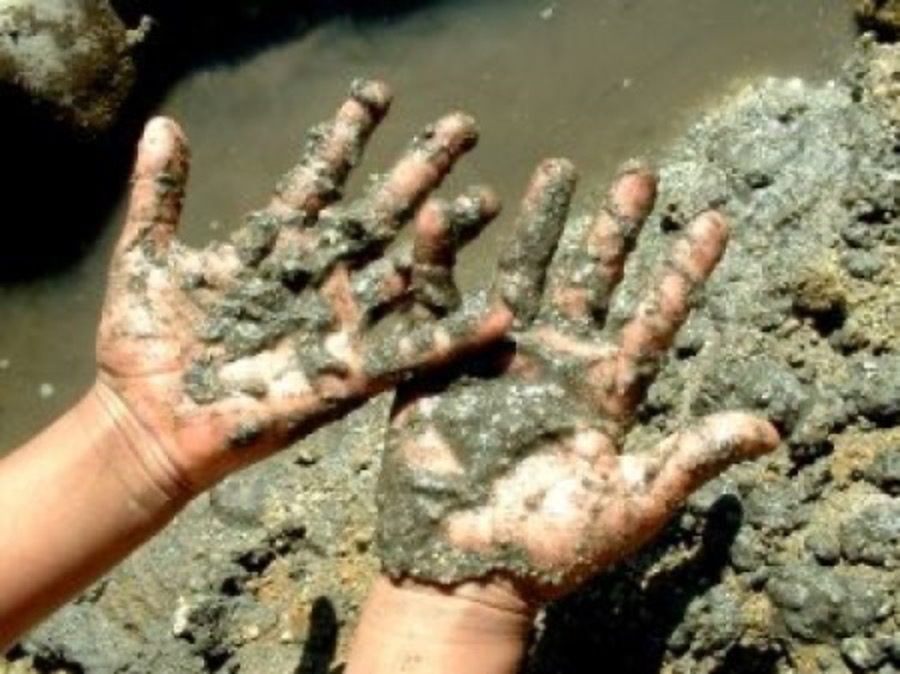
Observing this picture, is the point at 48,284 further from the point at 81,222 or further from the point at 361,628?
the point at 361,628

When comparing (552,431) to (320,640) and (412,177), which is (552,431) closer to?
(412,177)

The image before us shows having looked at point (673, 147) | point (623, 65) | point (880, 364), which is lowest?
point (880, 364)

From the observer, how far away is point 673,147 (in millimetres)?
3127

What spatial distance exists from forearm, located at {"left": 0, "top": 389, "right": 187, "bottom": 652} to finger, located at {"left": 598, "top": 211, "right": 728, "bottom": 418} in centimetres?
77

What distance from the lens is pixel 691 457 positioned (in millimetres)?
2172

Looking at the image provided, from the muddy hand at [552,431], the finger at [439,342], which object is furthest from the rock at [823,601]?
the finger at [439,342]

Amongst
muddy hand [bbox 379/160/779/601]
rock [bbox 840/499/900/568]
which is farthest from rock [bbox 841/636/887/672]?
muddy hand [bbox 379/160/779/601]

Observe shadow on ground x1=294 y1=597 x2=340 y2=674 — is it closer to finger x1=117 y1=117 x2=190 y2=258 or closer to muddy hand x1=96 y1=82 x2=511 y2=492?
muddy hand x1=96 y1=82 x2=511 y2=492

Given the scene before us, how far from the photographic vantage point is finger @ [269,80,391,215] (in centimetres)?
249

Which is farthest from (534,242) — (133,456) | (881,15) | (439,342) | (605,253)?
(881,15)

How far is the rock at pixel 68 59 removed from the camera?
3242 millimetres

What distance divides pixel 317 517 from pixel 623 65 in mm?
1171

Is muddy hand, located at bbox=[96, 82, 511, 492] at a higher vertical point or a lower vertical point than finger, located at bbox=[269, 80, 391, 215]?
lower

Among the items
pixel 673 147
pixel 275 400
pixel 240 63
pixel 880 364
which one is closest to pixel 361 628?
pixel 275 400
